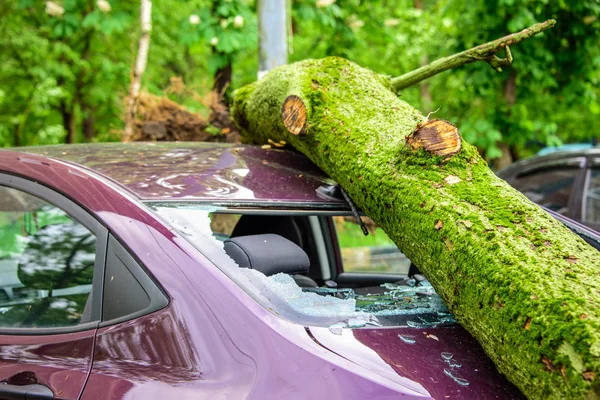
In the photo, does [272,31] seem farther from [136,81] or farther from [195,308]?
[195,308]

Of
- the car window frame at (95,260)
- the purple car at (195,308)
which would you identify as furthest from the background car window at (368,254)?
the car window frame at (95,260)

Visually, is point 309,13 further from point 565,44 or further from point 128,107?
point 565,44

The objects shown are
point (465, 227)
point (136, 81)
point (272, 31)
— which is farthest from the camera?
point (136, 81)

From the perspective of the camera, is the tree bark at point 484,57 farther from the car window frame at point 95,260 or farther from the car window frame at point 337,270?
the car window frame at point 95,260

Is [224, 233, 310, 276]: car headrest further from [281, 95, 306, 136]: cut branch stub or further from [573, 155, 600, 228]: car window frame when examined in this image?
[573, 155, 600, 228]: car window frame

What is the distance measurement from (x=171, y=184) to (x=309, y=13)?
6.77 meters

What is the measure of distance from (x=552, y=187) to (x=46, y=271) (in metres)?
5.47

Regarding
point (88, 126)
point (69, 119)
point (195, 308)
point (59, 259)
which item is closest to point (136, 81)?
point (59, 259)

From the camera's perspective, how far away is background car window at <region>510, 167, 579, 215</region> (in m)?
6.43

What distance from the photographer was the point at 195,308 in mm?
1758

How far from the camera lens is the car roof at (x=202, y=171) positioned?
2.15 meters

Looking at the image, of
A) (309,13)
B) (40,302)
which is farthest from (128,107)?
(40,302)

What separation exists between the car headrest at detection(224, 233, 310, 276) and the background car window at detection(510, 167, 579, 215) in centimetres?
485

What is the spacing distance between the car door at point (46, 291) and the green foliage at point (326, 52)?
1.72 meters
